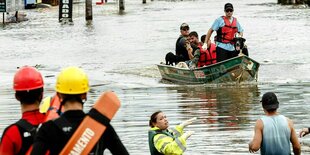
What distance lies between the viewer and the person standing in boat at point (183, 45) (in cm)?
2192

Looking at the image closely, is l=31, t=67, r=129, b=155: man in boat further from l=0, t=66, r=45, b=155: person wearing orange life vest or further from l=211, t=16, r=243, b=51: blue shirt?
l=211, t=16, r=243, b=51: blue shirt

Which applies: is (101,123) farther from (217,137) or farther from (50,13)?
(50,13)

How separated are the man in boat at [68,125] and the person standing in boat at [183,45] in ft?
52.9

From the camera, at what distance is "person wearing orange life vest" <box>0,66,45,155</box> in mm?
5875

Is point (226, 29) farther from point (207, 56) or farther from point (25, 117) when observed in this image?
point (25, 117)

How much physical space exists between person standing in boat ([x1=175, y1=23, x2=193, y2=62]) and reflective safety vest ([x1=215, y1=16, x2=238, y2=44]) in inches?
40.6

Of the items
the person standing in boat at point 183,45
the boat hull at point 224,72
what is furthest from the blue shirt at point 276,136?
the person standing in boat at point 183,45

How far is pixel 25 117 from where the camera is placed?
6.06 metres

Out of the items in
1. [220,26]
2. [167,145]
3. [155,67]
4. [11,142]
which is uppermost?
[11,142]

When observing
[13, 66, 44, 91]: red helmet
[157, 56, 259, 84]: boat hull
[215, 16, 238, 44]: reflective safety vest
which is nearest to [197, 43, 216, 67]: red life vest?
[157, 56, 259, 84]: boat hull

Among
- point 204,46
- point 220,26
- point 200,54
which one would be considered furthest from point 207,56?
point 220,26

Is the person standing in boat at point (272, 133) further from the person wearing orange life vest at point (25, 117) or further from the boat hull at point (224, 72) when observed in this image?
the boat hull at point (224, 72)

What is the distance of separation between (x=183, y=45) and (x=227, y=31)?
5.67 ft

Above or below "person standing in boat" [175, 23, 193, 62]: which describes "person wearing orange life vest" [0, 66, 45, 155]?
above
